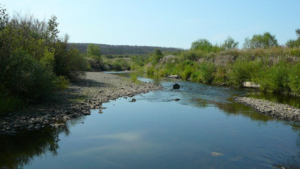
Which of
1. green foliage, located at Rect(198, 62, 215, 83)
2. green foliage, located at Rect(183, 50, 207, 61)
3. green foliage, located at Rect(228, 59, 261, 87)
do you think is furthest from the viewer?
green foliage, located at Rect(183, 50, 207, 61)

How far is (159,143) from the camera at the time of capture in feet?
34.1

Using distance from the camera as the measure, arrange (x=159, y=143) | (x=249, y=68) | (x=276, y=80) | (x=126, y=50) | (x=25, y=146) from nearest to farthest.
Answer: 1. (x=25, y=146)
2. (x=159, y=143)
3. (x=276, y=80)
4. (x=249, y=68)
5. (x=126, y=50)

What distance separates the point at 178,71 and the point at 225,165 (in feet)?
125

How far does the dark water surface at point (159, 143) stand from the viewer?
27.9 feet

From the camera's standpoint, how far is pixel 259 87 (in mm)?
27484

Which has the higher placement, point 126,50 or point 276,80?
point 126,50

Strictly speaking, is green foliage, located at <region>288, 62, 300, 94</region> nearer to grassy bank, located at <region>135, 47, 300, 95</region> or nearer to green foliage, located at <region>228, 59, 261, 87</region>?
grassy bank, located at <region>135, 47, 300, 95</region>

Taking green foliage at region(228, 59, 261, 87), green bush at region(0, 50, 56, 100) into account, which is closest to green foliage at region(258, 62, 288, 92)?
green foliage at region(228, 59, 261, 87)

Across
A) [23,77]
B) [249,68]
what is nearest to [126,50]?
[249,68]

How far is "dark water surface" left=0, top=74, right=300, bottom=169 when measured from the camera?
851 cm

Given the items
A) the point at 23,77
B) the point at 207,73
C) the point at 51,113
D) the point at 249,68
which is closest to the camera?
the point at 23,77

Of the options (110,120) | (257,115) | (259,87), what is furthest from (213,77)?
(110,120)

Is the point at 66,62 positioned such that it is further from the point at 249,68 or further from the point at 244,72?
the point at 249,68

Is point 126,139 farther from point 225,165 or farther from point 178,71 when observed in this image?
point 178,71
